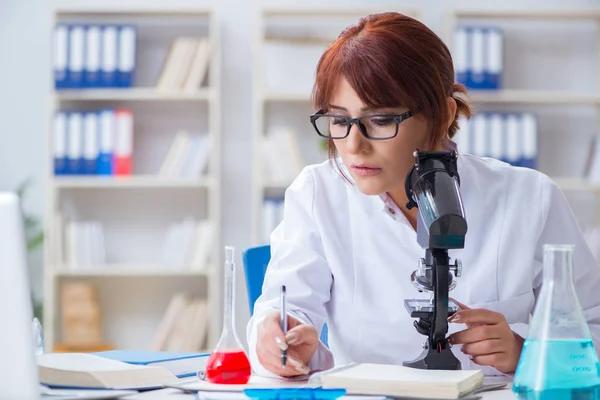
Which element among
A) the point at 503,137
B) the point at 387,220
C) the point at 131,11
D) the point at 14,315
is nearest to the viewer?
the point at 14,315

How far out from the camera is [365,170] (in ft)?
5.03

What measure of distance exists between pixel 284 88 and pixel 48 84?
1219mm

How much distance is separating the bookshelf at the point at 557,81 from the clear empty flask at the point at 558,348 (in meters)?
3.26

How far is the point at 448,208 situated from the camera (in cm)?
118

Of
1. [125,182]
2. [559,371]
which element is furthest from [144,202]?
[559,371]

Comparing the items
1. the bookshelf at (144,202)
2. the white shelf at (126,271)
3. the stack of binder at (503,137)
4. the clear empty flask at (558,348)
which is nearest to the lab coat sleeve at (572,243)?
the clear empty flask at (558,348)

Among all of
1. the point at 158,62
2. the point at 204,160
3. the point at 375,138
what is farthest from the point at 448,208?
the point at 158,62

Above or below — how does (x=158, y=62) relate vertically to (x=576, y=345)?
above

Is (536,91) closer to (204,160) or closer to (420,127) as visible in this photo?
(204,160)

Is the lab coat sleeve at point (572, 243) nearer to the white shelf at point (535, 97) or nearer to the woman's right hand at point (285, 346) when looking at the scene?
the woman's right hand at point (285, 346)

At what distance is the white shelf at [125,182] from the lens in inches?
159

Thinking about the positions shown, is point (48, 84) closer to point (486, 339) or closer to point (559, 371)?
point (486, 339)

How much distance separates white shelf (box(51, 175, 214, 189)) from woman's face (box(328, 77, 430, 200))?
2.57m

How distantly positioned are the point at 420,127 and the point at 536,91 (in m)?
2.90
